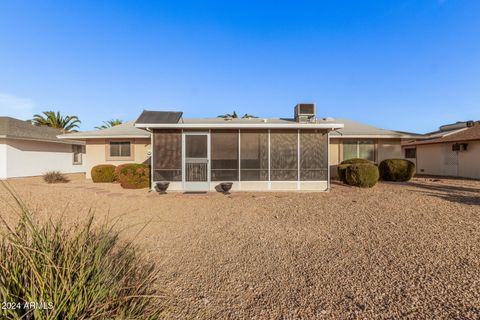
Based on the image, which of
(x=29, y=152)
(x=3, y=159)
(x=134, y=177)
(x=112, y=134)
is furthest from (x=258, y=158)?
(x=29, y=152)

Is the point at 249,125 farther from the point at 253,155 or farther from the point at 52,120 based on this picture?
the point at 52,120

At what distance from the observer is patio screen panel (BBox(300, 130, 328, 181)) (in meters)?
9.52

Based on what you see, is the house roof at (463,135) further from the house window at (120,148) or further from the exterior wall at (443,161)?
the house window at (120,148)

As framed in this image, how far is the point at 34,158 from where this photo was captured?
49.1 ft

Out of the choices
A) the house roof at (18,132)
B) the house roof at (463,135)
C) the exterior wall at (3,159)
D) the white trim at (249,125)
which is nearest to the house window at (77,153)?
the house roof at (18,132)

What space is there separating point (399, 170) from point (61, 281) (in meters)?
14.3

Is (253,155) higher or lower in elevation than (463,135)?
lower

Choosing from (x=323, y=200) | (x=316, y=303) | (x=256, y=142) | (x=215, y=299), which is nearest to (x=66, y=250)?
(x=215, y=299)

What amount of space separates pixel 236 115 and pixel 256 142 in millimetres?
21517

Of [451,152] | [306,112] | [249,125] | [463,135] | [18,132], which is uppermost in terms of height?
[306,112]

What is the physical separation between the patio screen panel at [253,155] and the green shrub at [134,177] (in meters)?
4.68

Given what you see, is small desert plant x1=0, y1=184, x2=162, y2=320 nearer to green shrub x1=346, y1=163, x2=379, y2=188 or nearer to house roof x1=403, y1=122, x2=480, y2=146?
Result: green shrub x1=346, y1=163, x2=379, y2=188

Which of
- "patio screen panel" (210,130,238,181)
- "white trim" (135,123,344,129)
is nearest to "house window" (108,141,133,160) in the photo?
"white trim" (135,123,344,129)

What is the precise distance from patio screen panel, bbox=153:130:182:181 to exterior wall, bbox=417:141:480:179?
64.1 ft
